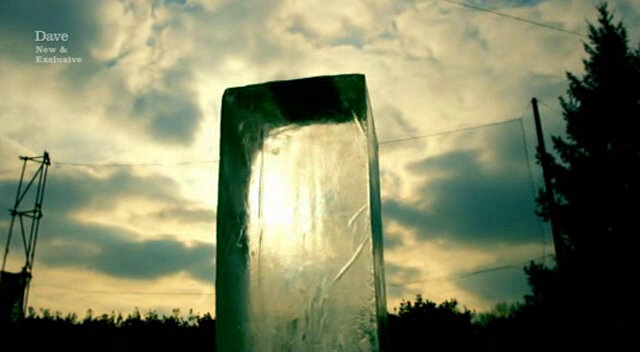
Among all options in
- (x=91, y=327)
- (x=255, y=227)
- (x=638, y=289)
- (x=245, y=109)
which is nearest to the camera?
(x=255, y=227)

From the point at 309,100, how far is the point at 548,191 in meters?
12.6

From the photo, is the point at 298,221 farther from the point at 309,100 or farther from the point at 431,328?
the point at 431,328

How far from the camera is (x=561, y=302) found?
11.7 m

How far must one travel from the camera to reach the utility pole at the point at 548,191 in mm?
11364

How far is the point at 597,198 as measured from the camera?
12242 mm

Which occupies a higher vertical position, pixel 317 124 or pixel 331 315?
pixel 317 124

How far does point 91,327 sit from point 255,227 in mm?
8781

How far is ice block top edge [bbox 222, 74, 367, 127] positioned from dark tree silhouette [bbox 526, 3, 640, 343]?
38.2ft

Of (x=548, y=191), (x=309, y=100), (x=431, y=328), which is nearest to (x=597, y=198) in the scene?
(x=548, y=191)

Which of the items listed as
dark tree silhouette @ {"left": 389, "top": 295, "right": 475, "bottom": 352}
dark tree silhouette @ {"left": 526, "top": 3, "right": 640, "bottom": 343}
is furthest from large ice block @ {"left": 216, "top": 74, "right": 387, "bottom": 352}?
dark tree silhouette @ {"left": 526, "top": 3, "right": 640, "bottom": 343}

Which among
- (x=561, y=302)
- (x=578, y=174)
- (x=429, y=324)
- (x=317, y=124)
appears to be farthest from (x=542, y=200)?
(x=317, y=124)

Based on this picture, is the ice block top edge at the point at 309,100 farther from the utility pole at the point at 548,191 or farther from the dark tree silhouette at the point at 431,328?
the utility pole at the point at 548,191

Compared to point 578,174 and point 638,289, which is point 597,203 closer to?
point 578,174

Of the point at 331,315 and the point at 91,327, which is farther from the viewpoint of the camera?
the point at 91,327
